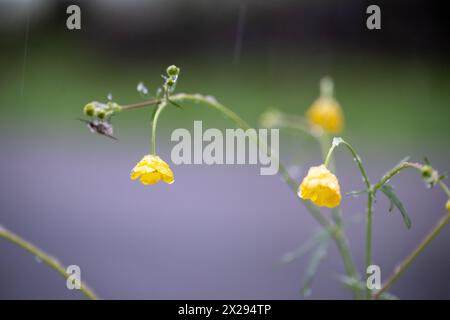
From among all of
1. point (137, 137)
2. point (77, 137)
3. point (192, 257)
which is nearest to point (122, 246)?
point (192, 257)

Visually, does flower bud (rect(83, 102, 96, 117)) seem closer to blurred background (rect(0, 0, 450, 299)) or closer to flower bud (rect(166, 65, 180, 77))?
flower bud (rect(166, 65, 180, 77))

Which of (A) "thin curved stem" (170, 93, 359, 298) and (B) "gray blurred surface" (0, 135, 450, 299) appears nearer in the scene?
(A) "thin curved stem" (170, 93, 359, 298)

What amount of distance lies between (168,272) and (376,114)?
12.0 feet

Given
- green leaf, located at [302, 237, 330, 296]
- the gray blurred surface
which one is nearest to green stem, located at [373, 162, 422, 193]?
green leaf, located at [302, 237, 330, 296]

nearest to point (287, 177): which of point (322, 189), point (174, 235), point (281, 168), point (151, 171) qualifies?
point (281, 168)

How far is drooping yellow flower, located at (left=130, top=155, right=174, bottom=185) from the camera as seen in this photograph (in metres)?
1.02

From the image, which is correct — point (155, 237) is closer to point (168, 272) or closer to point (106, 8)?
point (168, 272)

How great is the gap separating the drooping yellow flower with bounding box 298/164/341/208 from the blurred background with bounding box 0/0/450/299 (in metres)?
2.20

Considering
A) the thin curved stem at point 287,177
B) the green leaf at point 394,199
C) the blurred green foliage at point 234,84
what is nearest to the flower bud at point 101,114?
the thin curved stem at point 287,177

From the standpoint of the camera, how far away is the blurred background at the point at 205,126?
3447mm

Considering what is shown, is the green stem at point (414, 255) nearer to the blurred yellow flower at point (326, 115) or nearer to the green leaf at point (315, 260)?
the green leaf at point (315, 260)

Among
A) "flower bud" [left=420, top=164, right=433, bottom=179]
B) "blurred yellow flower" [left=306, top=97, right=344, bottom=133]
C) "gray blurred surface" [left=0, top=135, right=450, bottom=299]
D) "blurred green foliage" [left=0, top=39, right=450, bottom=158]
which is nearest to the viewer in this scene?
"flower bud" [left=420, top=164, right=433, bottom=179]

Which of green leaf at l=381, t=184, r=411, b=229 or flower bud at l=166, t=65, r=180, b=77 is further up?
flower bud at l=166, t=65, r=180, b=77

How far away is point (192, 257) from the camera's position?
3654 millimetres
